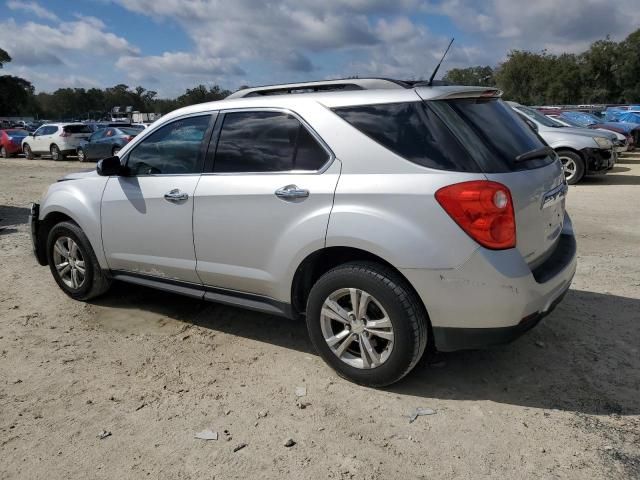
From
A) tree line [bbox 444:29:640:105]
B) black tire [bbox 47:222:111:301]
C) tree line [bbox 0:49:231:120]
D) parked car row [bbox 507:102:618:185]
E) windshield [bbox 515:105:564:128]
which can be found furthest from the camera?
tree line [bbox 0:49:231:120]

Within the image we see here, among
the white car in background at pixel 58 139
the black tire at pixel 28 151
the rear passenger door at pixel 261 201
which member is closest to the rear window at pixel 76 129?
the white car in background at pixel 58 139

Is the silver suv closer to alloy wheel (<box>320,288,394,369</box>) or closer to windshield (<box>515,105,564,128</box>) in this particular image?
alloy wheel (<box>320,288,394,369</box>)

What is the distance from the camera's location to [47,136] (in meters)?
23.0

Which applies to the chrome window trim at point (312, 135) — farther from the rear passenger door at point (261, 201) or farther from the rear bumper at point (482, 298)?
the rear bumper at point (482, 298)

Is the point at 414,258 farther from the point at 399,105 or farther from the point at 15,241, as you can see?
the point at 15,241

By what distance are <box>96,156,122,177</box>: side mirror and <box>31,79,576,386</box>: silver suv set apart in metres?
0.23

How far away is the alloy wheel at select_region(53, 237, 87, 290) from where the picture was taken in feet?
15.8

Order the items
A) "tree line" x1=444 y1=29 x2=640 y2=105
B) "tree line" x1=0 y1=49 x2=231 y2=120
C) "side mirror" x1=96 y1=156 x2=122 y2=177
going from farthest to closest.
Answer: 1. "tree line" x1=0 y1=49 x2=231 y2=120
2. "tree line" x1=444 y1=29 x2=640 y2=105
3. "side mirror" x1=96 y1=156 x2=122 y2=177

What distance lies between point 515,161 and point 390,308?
1.10m

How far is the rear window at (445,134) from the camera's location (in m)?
2.95

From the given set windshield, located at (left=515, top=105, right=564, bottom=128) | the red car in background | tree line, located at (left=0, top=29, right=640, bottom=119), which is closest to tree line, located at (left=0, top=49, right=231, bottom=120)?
tree line, located at (left=0, top=29, right=640, bottom=119)

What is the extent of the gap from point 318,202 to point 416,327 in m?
0.93

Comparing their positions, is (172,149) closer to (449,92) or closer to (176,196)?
(176,196)

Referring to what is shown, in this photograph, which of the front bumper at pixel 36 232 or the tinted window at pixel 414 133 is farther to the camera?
the front bumper at pixel 36 232
